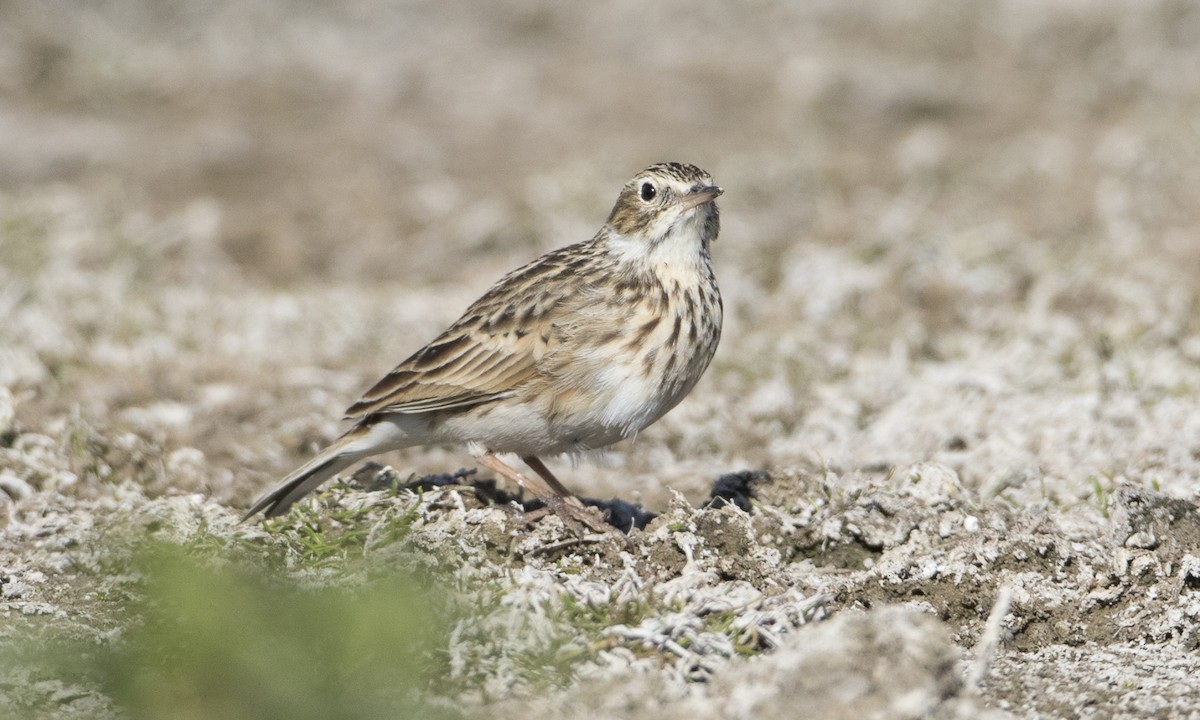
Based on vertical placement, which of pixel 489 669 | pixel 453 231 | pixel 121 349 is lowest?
pixel 489 669

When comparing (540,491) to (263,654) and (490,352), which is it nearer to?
(490,352)

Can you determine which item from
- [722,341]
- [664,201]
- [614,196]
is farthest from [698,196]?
[614,196]

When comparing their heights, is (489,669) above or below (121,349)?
below

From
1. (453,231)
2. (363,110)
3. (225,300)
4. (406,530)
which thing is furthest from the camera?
(363,110)

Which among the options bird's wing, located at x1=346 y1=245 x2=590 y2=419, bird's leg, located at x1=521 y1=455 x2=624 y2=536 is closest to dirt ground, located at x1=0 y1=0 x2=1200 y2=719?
bird's leg, located at x1=521 y1=455 x2=624 y2=536

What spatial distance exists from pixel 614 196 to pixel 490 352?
20.7 feet

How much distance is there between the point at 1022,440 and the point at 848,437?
1.08 m

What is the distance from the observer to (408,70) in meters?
16.7

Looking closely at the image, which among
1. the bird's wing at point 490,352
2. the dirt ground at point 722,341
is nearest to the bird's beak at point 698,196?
the bird's wing at point 490,352

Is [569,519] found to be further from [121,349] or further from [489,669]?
[121,349]

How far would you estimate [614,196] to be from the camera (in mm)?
12523

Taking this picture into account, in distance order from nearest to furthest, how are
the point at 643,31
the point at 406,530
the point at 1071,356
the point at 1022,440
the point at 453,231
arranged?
1. the point at 406,530
2. the point at 1022,440
3. the point at 1071,356
4. the point at 453,231
5. the point at 643,31

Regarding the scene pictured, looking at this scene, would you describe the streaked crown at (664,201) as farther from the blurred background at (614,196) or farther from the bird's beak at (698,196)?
the blurred background at (614,196)

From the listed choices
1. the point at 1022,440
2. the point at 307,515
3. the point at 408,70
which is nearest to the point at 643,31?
the point at 408,70
